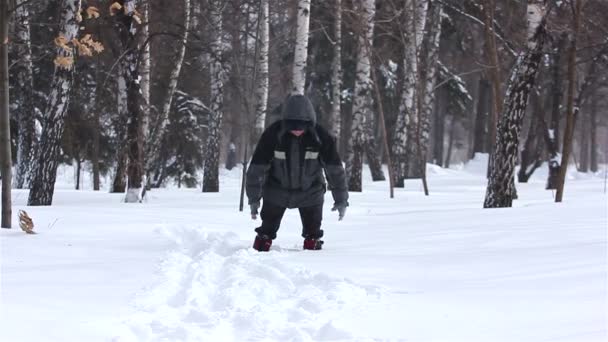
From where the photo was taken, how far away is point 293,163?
24.8 feet

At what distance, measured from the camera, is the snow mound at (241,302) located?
14.1 ft

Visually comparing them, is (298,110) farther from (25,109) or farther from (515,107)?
(25,109)

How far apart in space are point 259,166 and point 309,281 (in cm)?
215

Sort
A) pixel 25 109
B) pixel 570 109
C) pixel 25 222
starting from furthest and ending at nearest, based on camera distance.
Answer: pixel 25 109 → pixel 570 109 → pixel 25 222

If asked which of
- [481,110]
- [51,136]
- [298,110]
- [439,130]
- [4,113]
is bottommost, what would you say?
[51,136]

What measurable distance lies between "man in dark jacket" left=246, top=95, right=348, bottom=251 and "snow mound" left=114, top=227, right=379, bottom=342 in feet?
2.66

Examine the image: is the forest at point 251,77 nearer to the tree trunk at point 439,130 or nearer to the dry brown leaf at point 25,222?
the dry brown leaf at point 25,222

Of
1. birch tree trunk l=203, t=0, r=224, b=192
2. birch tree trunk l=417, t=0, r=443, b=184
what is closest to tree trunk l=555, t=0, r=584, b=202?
birch tree trunk l=417, t=0, r=443, b=184

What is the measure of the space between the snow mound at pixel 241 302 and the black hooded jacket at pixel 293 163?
2.93 ft

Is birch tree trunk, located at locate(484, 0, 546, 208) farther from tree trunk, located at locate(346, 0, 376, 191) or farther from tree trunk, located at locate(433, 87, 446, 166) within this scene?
tree trunk, located at locate(433, 87, 446, 166)

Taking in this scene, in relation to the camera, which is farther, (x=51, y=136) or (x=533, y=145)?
(x=533, y=145)

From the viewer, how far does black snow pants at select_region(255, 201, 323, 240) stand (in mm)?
7633

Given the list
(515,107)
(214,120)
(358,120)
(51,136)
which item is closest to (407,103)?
(358,120)

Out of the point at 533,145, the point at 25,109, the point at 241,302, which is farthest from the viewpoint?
the point at 533,145
